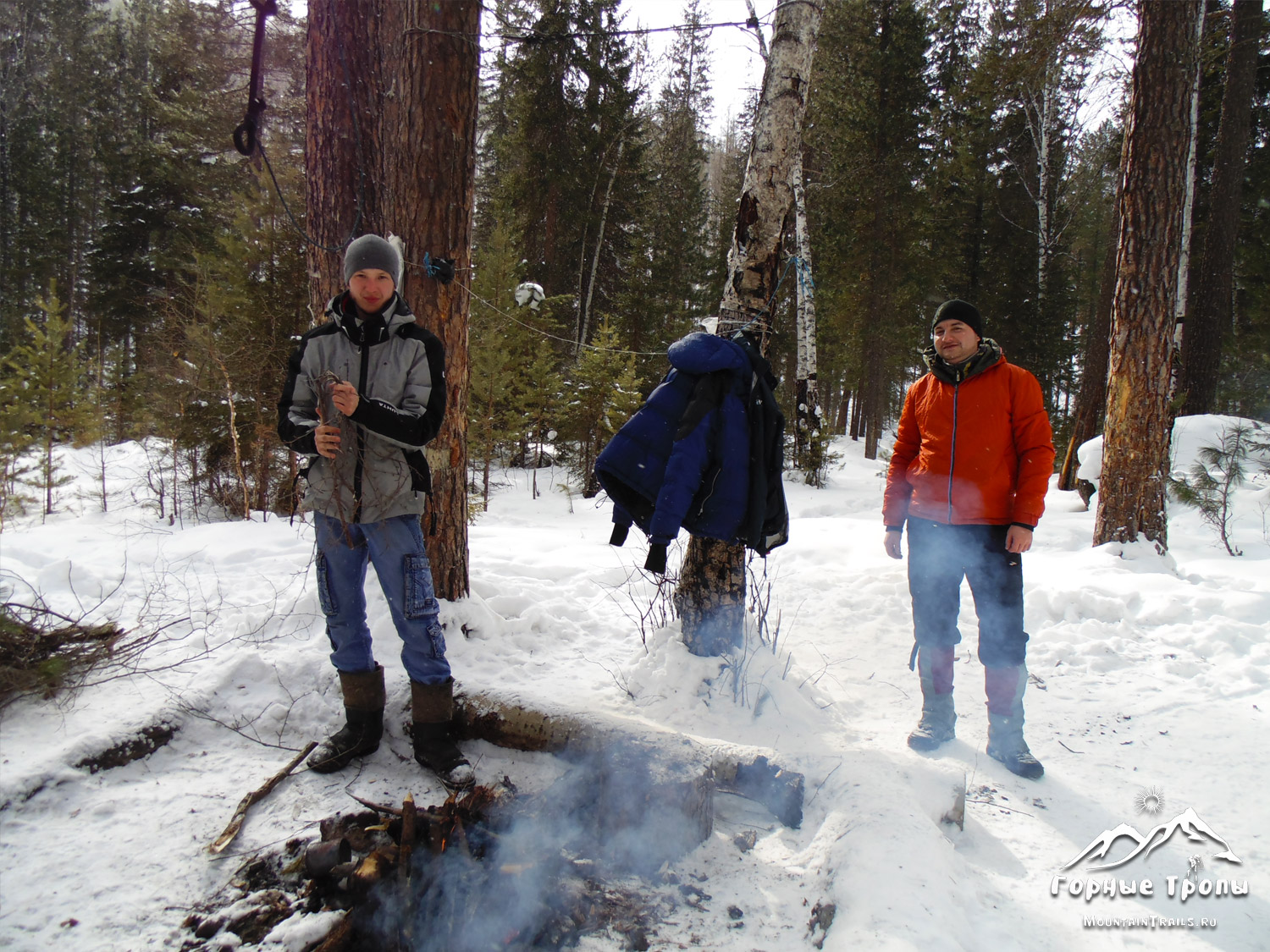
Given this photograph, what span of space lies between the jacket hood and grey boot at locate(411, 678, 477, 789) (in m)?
1.76

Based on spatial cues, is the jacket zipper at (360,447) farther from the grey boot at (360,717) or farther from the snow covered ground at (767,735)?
the snow covered ground at (767,735)

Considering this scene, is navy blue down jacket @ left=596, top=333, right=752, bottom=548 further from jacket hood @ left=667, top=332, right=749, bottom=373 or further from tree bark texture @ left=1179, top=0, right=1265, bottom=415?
tree bark texture @ left=1179, top=0, right=1265, bottom=415

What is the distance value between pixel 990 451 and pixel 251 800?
11.2 ft

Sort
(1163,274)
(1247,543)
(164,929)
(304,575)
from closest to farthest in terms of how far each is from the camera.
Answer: (164,929), (304,575), (1163,274), (1247,543)

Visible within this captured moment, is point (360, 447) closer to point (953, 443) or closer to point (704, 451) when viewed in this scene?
point (704, 451)

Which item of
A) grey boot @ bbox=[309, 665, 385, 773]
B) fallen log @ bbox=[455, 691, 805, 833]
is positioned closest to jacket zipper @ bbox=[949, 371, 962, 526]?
fallen log @ bbox=[455, 691, 805, 833]

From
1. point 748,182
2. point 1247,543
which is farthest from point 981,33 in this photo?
point 748,182

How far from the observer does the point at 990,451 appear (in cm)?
285

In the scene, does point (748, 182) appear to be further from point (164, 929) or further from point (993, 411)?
point (164, 929)

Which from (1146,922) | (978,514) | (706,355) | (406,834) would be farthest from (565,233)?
(1146,922)

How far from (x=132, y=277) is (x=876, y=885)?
23130mm

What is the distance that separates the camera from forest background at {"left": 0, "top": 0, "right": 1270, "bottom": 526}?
9977mm

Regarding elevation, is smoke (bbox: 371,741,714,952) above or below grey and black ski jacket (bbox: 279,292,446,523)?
below

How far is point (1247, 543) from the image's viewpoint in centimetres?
601
